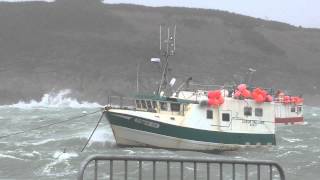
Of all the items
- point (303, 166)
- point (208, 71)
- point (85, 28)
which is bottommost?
point (303, 166)

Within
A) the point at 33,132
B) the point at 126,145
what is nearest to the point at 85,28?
the point at 33,132

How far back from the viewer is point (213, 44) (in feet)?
417

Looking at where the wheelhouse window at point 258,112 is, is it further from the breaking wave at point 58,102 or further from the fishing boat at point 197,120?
the breaking wave at point 58,102

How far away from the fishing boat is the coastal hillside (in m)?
63.6

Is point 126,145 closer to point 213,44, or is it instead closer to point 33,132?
point 33,132

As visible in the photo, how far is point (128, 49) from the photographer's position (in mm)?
118125

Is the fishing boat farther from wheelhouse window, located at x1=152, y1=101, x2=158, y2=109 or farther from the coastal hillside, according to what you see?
the coastal hillside

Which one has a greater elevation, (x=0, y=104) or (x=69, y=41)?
(x=69, y=41)

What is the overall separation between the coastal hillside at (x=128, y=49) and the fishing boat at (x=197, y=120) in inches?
2505

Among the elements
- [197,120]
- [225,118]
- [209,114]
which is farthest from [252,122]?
[197,120]

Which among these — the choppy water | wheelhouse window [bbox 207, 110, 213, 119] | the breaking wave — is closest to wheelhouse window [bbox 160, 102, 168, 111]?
wheelhouse window [bbox 207, 110, 213, 119]

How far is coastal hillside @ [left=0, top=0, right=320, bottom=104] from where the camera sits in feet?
355

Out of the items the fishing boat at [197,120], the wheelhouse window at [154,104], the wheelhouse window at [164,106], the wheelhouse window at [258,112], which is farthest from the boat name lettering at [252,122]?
the wheelhouse window at [154,104]

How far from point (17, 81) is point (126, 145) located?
79285 mm
